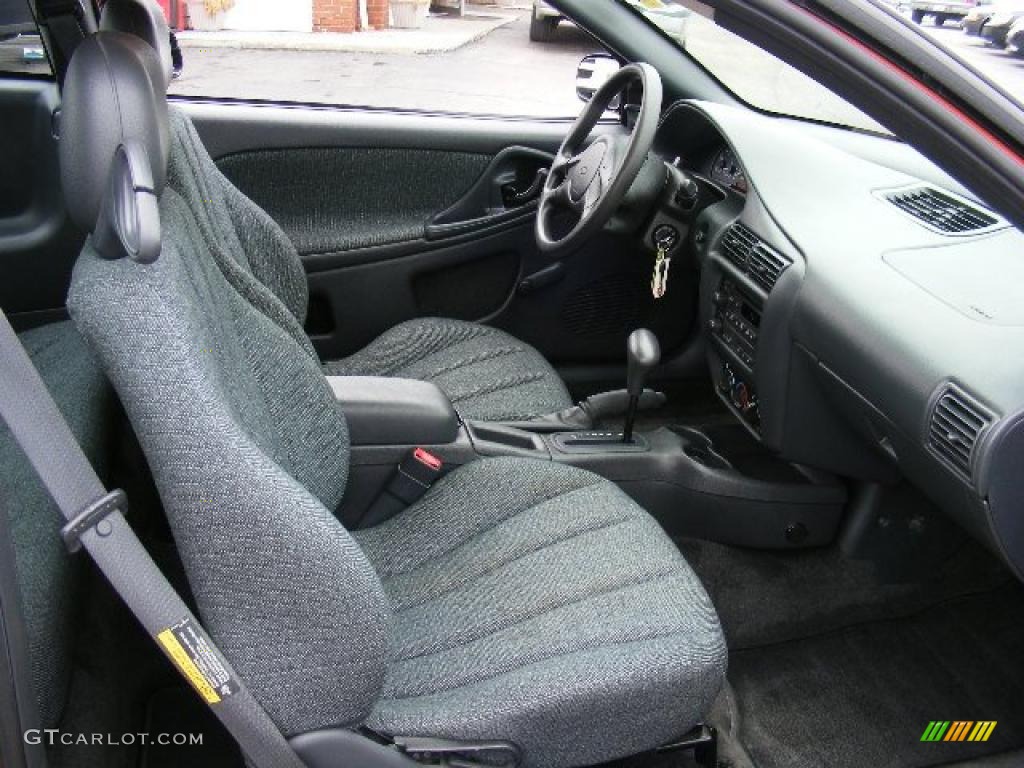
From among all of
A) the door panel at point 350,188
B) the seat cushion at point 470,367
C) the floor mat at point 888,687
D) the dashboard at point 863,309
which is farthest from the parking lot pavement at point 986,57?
the door panel at point 350,188

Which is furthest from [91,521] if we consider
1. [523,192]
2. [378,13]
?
[378,13]

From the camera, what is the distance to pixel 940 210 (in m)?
1.68

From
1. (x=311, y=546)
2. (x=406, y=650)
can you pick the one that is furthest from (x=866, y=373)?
(x=311, y=546)

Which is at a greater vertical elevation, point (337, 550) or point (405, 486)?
point (337, 550)

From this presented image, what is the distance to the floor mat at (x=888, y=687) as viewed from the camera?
1677 mm

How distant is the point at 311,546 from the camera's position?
36.4 inches

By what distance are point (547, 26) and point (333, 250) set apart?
1083 mm

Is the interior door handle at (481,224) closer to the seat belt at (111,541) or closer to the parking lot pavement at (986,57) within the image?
the parking lot pavement at (986,57)

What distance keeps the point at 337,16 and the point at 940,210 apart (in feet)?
16.6

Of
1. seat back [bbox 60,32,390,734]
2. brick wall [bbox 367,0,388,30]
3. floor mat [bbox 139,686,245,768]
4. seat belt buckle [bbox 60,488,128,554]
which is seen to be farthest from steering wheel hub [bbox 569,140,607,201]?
brick wall [bbox 367,0,388,30]

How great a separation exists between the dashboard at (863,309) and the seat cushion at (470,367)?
36 cm

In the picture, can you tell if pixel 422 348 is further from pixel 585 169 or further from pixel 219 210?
pixel 219 210

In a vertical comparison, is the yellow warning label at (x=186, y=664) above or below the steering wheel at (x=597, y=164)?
below

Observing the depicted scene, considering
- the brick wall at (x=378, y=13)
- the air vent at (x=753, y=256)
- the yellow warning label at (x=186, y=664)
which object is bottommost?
the brick wall at (x=378, y=13)
